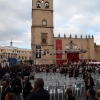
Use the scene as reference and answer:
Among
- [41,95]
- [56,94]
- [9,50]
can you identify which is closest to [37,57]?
[56,94]

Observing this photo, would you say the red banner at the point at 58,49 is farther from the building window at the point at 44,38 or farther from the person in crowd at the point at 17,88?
the person in crowd at the point at 17,88

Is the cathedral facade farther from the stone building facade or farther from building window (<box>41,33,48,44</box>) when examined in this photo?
the stone building facade

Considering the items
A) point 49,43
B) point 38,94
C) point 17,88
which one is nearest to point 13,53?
point 49,43

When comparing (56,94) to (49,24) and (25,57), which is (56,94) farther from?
(25,57)

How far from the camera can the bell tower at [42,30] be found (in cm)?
5009

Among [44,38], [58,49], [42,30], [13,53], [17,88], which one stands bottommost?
[17,88]

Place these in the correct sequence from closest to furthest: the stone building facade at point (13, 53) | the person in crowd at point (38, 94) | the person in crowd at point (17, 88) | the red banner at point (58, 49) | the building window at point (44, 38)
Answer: the person in crowd at point (38, 94), the person in crowd at point (17, 88), the building window at point (44, 38), the red banner at point (58, 49), the stone building facade at point (13, 53)

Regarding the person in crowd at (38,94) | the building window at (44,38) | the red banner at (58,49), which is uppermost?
the building window at (44,38)

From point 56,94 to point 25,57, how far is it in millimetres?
111157

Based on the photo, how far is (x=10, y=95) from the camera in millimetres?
3863

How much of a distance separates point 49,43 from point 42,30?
163 inches

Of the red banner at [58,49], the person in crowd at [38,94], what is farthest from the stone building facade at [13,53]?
the person in crowd at [38,94]

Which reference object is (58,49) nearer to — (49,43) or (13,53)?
(49,43)

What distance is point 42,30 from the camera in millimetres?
51531
